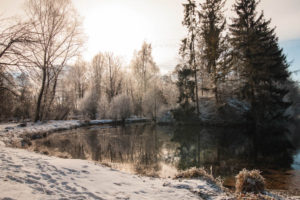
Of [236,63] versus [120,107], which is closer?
[236,63]

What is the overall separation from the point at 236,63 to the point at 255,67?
188cm

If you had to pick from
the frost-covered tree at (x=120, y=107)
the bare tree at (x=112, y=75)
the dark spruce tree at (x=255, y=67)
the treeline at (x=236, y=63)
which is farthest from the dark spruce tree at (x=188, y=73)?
the bare tree at (x=112, y=75)

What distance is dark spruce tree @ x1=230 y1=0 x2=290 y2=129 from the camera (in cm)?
1766

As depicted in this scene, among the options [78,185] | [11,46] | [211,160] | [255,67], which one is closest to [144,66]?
[255,67]

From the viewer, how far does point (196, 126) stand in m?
21.6

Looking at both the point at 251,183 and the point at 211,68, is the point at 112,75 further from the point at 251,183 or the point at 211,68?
the point at 251,183

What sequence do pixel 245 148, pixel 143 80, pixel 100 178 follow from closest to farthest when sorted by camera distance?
1. pixel 100 178
2. pixel 245 148
3. pixel 143 80

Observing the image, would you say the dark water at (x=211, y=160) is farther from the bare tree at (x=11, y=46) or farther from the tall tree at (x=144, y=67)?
the tall tree at (x=144, y=67)

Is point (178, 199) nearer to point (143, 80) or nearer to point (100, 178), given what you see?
point (100, 178)

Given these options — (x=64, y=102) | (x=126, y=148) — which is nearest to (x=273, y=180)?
(x=126, y=148)

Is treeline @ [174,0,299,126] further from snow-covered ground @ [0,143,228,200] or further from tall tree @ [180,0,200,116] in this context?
snow-covered ground @ [0,143,228,200]

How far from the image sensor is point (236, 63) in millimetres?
18781

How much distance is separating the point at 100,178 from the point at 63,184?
1.03m

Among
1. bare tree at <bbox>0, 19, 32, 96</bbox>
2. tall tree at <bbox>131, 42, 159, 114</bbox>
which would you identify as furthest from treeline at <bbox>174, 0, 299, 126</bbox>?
bare tree at <bbox>0, 19, 32, 96</bbox>
